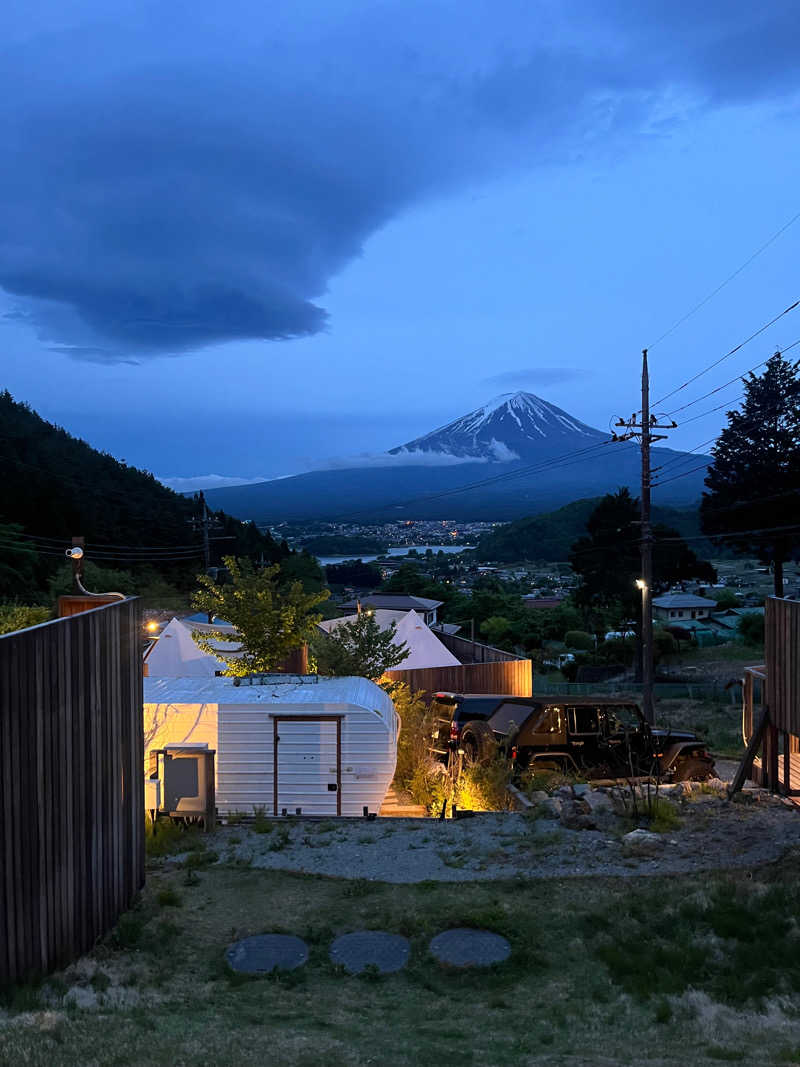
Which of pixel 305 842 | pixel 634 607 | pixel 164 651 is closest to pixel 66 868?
pixel 305 842

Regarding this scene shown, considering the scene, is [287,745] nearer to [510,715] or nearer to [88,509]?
[510,715]

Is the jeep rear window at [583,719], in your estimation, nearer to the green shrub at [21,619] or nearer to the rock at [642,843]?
the rock at [642,843]

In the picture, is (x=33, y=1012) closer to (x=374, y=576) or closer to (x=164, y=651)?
(x=164, y=651)

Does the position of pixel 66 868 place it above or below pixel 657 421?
below

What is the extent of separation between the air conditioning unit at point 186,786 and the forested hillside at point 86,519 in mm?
26333

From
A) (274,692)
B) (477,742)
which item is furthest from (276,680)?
(477,742)

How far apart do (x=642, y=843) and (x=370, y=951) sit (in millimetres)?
3880

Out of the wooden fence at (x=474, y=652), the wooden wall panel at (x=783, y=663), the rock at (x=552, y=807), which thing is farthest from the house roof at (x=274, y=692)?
the wooden fence at (x=474, y=652)

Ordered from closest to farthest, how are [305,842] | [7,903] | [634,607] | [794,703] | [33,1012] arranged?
[33,1012] < [7,903] < [305,842] < [794,703] < [634,607]

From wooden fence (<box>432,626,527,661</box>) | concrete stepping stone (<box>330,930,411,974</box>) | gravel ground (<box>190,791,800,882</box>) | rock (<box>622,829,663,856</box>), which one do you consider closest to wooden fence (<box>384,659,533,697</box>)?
wooden fence (<box>432,626,527,661</box>)

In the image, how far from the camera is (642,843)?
916 centimetres

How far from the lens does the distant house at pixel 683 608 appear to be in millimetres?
58344

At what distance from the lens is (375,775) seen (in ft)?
36.4

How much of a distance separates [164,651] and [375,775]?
305 inches
